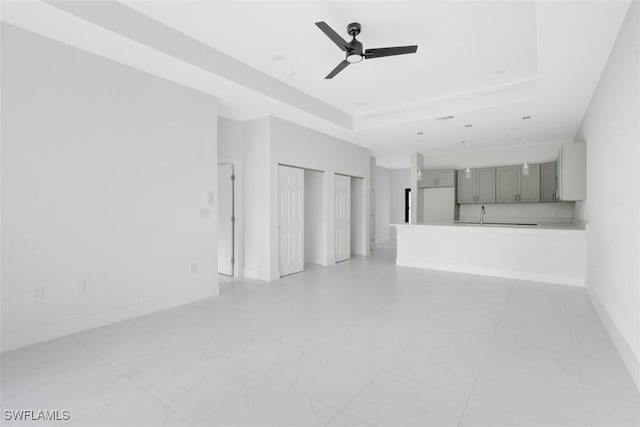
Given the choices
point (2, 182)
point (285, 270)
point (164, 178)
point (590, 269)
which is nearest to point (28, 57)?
point (2, 182)

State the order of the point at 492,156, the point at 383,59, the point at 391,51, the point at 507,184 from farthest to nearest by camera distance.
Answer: the point at 492,156, the point at 507,184, the point at 383,59, the point at 391,51

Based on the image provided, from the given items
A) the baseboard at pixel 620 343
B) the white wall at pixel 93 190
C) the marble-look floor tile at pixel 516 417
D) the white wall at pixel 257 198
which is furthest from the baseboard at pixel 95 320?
the baseboard at pixel 620 343

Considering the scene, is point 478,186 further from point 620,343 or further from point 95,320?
point 95,320

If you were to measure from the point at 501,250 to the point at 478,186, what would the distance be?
2832mm

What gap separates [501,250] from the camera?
19.0 ft

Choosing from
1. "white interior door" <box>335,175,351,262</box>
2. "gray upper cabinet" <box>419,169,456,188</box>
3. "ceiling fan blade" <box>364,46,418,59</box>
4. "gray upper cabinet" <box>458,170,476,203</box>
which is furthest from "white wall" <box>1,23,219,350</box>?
"gray upper cabinet" <box>458,170,476,203</box>

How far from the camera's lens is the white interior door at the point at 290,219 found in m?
5.78

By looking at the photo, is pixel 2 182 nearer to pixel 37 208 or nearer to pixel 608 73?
pixel 37 208

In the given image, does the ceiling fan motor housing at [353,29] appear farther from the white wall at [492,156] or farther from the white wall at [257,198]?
the white wall at [492,156]

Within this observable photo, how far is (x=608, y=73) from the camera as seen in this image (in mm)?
3316

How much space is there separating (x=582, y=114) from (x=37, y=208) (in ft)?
24.2

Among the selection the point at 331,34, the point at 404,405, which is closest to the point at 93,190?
the point at 331,34

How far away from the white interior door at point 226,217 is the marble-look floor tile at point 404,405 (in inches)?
165
